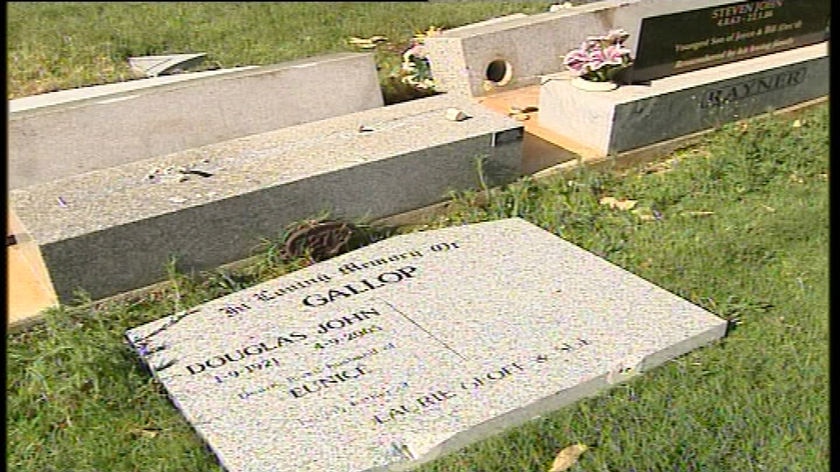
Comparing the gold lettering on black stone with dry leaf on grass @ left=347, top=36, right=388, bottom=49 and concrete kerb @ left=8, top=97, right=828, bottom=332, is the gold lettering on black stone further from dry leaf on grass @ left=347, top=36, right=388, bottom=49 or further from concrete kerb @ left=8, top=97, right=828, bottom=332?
dry leaf on grass @ left=347, top=36, right=388, bottom=49

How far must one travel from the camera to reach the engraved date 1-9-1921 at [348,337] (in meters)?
3.04

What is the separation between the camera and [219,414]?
2.74m

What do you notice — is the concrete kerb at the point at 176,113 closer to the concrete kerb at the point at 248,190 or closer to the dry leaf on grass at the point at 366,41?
the concrete kerb at the point at 248,190

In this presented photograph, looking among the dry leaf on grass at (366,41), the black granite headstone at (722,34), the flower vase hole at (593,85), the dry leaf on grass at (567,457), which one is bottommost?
the dry leaf on grass at (567,457)

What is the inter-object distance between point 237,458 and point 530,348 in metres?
1.04

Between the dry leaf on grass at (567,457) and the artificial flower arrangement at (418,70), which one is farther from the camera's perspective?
the artificial flower arrangement at (418,70)

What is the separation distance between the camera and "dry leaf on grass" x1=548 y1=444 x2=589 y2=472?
254 centimetres

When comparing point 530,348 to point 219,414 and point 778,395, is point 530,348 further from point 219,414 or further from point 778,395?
point 219,414

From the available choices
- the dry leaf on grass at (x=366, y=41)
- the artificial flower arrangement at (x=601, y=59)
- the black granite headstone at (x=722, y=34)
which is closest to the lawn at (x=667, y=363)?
the black granite headstone at (x=722, y=34)

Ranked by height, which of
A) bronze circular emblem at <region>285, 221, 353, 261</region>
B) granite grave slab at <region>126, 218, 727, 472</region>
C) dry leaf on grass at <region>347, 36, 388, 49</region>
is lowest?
granite grave slab at <region>126, 218, 727, 472</region>

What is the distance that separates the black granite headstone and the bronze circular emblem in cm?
209

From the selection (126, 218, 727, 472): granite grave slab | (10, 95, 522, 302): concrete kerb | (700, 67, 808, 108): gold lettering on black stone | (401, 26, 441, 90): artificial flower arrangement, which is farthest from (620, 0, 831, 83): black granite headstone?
(126, 218, 727, 472): granite grave slab

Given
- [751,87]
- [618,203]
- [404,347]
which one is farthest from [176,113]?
[751,87]

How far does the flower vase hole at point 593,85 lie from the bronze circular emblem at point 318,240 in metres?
1.82
